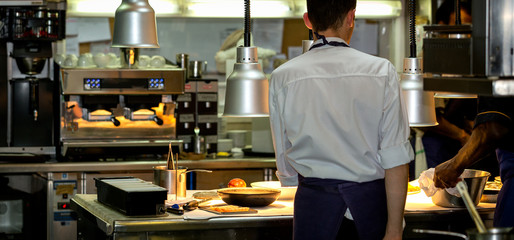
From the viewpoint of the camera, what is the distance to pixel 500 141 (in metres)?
3.58

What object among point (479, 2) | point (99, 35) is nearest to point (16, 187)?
point (99, 35)

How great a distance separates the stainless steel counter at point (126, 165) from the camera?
6266mm

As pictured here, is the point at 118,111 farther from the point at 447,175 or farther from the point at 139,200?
the point at 447,175

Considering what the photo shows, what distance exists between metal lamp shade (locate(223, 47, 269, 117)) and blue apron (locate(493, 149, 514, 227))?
116cm

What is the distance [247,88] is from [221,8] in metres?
3.62

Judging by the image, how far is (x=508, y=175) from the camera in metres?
3.58

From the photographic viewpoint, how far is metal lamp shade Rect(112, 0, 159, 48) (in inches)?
153

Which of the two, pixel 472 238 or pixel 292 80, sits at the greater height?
pixel 292 80

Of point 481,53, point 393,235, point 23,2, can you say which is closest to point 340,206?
point 393,235

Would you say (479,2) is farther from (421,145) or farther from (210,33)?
(210,33)

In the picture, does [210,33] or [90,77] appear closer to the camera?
[90,77]

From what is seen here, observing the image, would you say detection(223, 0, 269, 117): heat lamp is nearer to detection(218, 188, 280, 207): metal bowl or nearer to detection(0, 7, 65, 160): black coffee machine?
detection(218, 188, 280, 207): metal bowl

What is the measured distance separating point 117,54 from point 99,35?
0.34 meters

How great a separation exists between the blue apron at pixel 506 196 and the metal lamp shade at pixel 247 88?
1.16 metres
